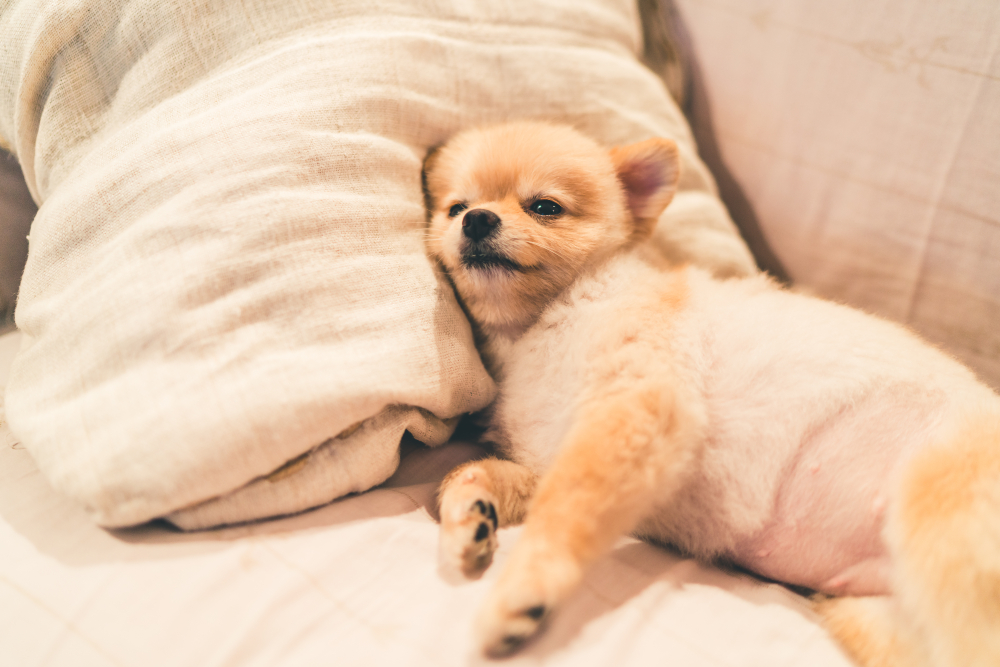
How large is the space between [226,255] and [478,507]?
724 mm

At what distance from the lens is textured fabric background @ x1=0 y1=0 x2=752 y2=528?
1048 mm

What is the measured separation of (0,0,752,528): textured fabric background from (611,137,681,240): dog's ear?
0.57m

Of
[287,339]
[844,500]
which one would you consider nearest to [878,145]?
[844,500]

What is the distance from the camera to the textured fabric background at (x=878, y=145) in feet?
5.19

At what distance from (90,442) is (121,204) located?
1.63 feet

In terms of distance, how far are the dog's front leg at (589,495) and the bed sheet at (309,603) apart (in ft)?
0.25

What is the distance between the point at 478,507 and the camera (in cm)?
115

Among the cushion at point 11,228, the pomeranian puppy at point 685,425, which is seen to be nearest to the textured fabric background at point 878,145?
the pomeranian puppy at point 685,425

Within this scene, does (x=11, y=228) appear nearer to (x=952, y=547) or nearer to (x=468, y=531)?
(x=468, y=531)

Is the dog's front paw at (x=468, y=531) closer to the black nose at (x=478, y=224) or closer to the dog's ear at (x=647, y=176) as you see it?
the black nose at (x=478, y=224)

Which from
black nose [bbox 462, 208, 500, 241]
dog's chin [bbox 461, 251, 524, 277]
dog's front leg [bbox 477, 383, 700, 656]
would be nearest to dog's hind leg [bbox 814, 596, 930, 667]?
dog's front leg [bbox 477, 383, 700, 656]

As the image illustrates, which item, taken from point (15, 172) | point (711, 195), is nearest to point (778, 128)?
point (711, 195)

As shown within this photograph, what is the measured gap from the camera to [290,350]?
3.70ft

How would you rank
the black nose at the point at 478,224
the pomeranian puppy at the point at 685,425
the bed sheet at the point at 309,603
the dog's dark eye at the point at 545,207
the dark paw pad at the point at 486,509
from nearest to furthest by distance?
the bed sheet at the point at 309,603
the pomeranian puppy at the point at 685,425
the dark paw pad at the point at 486,509
the black nose at the point at 478,224
the dog's dark eye at the point at 545,207
